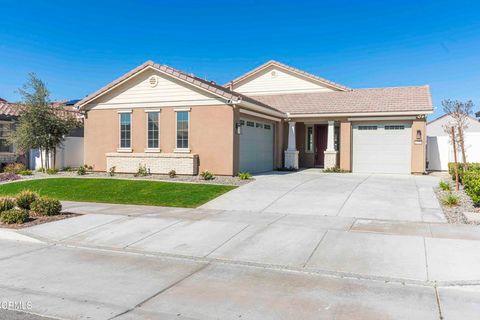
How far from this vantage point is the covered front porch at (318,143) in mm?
21328

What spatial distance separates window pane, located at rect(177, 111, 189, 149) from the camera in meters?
18.2

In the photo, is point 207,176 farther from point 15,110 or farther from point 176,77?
point 15,110

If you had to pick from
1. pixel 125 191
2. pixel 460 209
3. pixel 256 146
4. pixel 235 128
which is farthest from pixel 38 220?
pixel 256 146

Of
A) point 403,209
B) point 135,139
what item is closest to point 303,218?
point 403,209

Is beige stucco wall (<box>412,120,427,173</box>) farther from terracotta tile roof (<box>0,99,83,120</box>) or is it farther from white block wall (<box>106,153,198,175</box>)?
terracotta tile roof (<box>0,99,83,120</box>)

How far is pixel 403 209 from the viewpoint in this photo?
36.3 feet

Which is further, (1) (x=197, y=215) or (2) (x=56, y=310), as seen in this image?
(1) (x=197, y=215)

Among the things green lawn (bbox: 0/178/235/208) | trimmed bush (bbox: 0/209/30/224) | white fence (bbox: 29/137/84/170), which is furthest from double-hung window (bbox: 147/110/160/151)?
trimmed bush (bbox: 0/209/30/224)

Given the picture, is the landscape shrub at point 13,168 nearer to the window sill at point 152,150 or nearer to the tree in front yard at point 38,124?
the tree in front yard at point 38,124

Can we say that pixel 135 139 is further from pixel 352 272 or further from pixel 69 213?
pixel 352 272

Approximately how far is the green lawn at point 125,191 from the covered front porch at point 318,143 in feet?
28.6

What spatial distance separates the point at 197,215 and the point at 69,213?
142 inches

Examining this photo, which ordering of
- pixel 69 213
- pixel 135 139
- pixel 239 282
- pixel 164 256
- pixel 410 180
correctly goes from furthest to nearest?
pixel 135 139, pixel 410 180, pixel 69 213, pixel 164 256, pixel 239 282

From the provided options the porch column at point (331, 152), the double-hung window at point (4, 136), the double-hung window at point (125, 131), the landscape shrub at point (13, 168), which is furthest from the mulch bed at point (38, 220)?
the double-hung window at point (4, 136)
